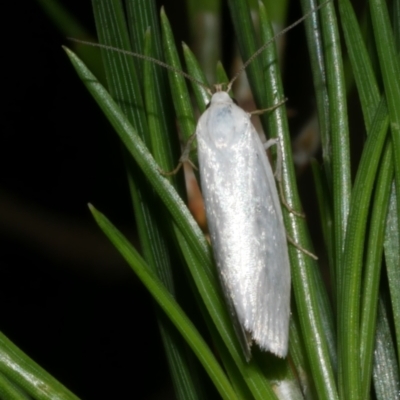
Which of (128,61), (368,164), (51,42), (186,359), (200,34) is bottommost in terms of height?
(186,359)

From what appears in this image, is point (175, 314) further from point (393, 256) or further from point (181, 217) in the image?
point (393, 256)

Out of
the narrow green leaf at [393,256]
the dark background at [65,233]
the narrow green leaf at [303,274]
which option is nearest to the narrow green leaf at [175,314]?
the narrow green leaf at [303,274]

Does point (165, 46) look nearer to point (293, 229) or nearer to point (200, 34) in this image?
point (293, 229)

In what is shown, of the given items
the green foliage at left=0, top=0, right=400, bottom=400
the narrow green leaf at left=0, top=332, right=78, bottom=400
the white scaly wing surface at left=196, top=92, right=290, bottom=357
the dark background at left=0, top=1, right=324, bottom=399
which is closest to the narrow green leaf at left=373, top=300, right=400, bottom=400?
the green foliage at left=0, top=0, right=400, bottom=400

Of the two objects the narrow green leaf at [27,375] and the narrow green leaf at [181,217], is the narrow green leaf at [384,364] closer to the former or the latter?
the narrow green leaf at [181,217]

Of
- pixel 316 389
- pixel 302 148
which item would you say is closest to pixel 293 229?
pixel 316 389

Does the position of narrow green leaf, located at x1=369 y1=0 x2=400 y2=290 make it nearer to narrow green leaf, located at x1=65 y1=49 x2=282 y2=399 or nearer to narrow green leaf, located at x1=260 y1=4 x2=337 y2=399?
narrow green leaf, located at x1=260 y1=4 x2=337 y2=399

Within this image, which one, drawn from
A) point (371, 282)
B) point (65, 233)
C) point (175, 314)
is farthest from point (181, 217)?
point (65, 233)
